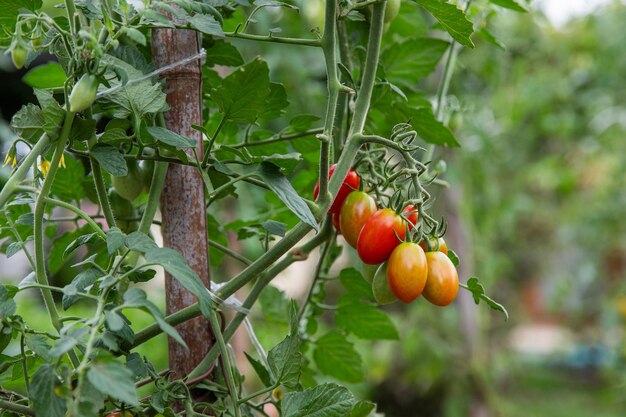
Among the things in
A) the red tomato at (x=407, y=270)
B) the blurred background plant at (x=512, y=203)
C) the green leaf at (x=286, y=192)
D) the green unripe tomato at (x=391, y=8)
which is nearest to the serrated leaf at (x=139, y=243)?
the green leaf at (x=286, y=192)

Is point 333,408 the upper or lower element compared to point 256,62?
lower

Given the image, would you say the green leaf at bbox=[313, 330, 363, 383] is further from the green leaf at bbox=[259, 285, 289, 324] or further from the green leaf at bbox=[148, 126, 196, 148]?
the green leaf at bbox=[148, 126, 196, 148]

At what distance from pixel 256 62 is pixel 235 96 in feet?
0.12

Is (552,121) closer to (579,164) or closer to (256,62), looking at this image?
(579,164)

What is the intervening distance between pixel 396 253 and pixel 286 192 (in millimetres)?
116

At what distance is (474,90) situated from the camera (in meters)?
4.32

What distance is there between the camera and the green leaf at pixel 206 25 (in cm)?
55

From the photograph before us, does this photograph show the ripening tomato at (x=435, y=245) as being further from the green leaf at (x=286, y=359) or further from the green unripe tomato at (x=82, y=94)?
the green unripe tomato at (x=82, y=94)

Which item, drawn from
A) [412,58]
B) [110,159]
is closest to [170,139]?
[110,159]

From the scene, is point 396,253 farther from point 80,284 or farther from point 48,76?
point 48,76

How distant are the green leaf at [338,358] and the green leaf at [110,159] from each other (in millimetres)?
375

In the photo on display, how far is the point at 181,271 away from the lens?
0.49 metres

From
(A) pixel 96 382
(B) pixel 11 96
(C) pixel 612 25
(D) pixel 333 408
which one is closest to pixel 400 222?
(D) pixel 333 408

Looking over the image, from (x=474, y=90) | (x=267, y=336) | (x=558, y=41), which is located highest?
(x=558, y=41)
